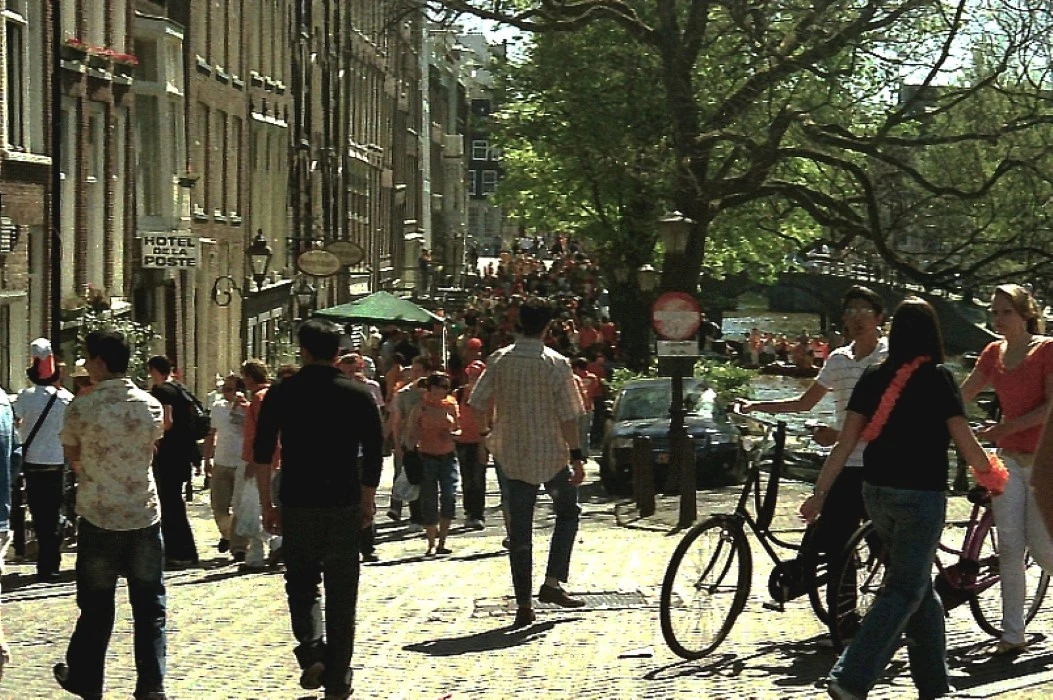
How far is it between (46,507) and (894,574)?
8.55 meters

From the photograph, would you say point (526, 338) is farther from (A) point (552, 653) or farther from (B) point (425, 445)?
(B) point (425, 445)

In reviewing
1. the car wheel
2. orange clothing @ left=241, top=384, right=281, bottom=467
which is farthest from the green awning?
orange clothing @ left=241, top=384, right=281, bottom=467

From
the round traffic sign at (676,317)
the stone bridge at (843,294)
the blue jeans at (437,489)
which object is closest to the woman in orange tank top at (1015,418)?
the blue jeans at (437,489)

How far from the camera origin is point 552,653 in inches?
400

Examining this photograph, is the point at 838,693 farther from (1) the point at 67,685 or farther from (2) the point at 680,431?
(2) the point at 680,431

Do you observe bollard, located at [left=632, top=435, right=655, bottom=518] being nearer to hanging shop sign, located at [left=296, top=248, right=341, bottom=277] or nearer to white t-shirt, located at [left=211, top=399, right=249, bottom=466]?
white t-shirt, located at [left=211, top=399, right=249, bottom=466]

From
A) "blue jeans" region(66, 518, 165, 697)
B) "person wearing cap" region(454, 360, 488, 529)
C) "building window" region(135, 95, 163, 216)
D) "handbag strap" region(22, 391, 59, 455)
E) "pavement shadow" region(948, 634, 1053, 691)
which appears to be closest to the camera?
"blue jeans" region(66, 518, 165, 697)

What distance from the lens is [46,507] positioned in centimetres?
1499

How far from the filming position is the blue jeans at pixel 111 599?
846 cm

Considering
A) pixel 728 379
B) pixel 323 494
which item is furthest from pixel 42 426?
pixel 728 379

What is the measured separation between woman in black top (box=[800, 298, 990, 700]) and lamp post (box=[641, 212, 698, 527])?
11.2 meters

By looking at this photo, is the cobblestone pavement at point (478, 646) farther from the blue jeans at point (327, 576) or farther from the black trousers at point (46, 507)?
the blue jeans at point (327, 576)

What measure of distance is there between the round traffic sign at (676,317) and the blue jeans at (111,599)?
1295cm

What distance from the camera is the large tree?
86.2 feet
